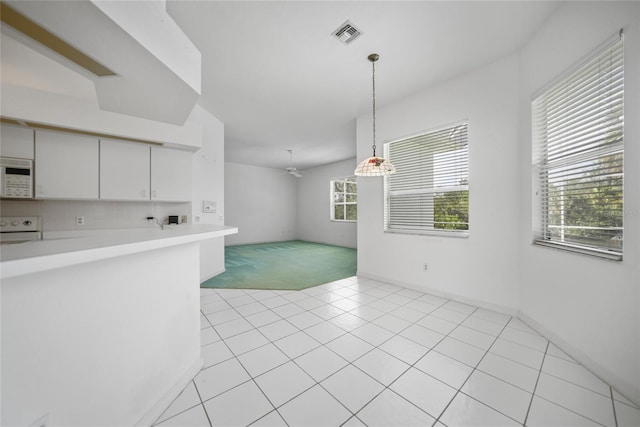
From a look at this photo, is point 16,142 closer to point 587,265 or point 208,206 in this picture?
point 208,206

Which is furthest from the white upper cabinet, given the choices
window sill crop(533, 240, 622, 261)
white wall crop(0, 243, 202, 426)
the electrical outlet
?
window sill crop(533, 240, 622, 261)

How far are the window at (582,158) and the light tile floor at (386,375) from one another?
39.5 inches

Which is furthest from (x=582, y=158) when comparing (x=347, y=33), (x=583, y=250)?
(x=347, y=33)

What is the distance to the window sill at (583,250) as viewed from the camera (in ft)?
5.44

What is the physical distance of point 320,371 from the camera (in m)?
1.79

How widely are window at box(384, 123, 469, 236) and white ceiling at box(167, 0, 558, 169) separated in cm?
81

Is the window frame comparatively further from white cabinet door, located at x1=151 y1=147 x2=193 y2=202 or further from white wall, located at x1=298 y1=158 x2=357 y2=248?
white cabinet door, located at x1=151 y1=147 x2=193 y2=202

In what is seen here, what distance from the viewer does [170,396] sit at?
1.48 meters

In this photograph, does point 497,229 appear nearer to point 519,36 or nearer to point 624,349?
point 624,349

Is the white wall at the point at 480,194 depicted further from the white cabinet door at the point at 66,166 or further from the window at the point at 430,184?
the white cabinet door at the point at 66,166

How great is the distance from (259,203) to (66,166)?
20.7 ft

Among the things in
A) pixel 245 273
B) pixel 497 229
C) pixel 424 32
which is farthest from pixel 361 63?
pixel 245 273

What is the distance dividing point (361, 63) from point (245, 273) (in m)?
4.10

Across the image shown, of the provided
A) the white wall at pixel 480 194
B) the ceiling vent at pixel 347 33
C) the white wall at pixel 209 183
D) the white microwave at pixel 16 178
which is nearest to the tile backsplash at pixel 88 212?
the white microwave at pixel 16 178
